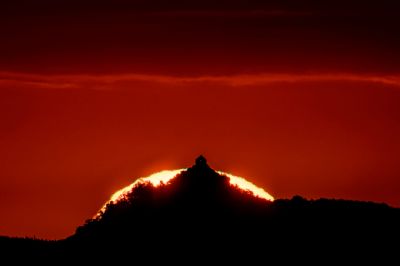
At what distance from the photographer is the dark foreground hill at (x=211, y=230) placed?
70.7 m

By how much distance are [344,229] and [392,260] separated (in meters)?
3.22

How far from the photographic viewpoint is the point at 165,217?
7194cm

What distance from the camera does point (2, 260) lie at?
70812 mm

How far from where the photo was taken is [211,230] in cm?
7138

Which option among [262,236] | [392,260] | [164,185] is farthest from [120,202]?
[392,260]

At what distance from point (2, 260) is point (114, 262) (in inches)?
196

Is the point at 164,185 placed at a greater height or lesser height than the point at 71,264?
greater

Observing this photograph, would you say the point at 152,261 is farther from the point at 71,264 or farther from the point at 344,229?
the point at 344,229

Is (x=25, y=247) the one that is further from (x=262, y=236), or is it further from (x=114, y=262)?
(x=262, y=236)

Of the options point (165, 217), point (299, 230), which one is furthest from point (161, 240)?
point (299, 230)

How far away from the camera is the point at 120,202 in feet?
241

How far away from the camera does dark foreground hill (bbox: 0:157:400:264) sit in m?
70.7

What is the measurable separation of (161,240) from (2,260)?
6.99m

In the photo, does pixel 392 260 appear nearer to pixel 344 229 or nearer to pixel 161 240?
pixel 344 229
